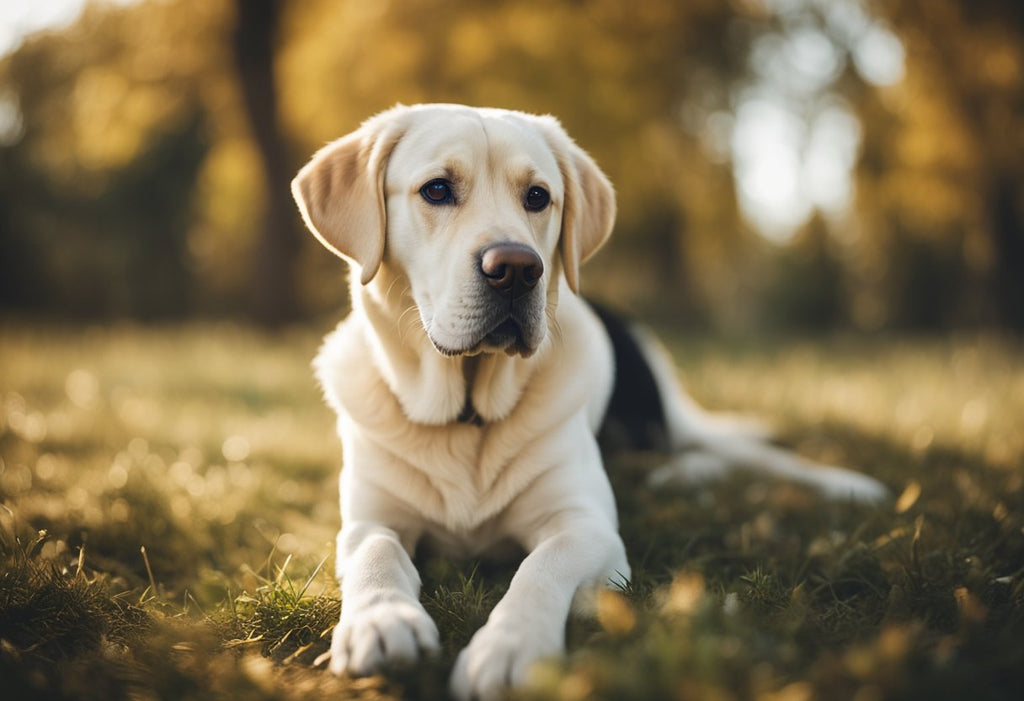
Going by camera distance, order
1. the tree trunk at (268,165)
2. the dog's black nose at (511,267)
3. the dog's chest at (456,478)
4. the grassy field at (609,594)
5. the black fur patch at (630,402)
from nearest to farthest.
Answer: the grassy field at (609,594) → the dog's black nose at (511,267) → the dog's chest at (456,478) → the black fur patch at (630,402) → the tree trunk at (268,165)

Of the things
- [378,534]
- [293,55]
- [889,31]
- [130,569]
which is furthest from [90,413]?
[889,31]

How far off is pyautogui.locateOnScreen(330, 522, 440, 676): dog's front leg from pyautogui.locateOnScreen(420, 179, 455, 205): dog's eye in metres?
1.23

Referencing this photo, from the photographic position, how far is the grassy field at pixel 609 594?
175 centimetres

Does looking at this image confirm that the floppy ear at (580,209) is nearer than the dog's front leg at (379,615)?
No

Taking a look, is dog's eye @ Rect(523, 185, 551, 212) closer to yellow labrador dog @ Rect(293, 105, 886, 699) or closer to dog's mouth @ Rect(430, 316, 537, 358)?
yellow labrador dog @ Rect(293, 105, 886, 699)

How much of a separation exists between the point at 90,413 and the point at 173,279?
11637 mm

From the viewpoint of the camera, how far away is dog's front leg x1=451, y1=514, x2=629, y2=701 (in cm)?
177

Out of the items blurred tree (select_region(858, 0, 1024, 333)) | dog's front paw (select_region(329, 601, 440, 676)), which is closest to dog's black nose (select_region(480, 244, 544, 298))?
dog's front paw (select_region(329, 601, 440, 676))

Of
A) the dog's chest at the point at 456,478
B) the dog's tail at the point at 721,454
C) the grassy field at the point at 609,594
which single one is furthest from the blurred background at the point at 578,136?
the dog's chest at the point at 456,478

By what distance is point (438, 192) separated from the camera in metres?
2.75

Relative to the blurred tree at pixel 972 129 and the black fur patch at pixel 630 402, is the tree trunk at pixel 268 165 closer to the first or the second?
the black fur patch at pixel 630 402

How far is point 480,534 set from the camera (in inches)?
109

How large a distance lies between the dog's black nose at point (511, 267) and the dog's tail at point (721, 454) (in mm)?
1759

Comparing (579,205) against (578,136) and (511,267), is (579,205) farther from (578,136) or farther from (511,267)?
(578,136)
